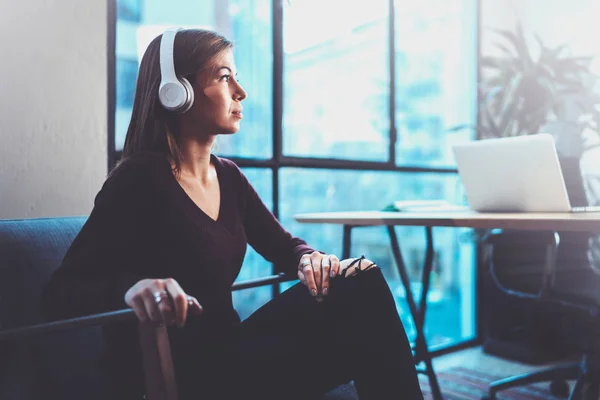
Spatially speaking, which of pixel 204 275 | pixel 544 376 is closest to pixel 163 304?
pixel 204 275

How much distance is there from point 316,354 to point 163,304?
0.42 m

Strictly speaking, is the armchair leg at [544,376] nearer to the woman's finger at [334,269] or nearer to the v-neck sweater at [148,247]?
the v-neck sweater at [148,247]

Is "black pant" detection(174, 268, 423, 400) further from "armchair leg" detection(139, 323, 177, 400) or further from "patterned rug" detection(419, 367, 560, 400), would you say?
"patterned rug" detection(419, 367, 560, 400)

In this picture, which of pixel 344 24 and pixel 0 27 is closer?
pixel 0 27

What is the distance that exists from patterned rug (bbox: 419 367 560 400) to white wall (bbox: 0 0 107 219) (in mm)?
1632

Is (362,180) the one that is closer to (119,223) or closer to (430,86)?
(430,86)

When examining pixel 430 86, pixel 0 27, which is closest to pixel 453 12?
pixel 430 86

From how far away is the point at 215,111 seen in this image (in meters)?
1.33

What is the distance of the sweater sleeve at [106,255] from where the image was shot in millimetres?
1001

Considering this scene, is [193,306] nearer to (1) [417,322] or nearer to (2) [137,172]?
(2) [137,172]

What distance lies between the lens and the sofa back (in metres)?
1.11

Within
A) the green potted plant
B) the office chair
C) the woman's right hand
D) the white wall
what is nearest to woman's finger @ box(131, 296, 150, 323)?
the woman's right hand

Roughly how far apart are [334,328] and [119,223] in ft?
1.57

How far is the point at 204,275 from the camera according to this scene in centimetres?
123
